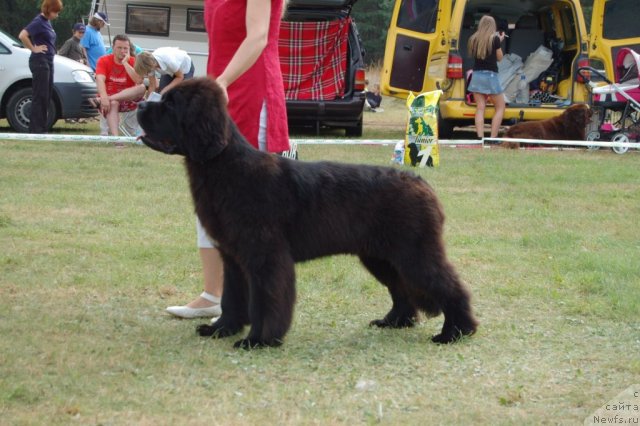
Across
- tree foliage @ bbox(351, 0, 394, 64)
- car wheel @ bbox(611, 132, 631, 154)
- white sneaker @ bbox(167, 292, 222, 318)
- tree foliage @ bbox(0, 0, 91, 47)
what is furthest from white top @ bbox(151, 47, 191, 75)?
tree foliage @ bbox(0, 0, 91, 47)

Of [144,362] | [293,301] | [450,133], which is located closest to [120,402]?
[144,362]

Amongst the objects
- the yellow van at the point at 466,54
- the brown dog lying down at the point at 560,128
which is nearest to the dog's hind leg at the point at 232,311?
the brown dog lying down at the point at 560,128

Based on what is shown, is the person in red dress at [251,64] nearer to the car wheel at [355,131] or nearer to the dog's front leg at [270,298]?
the dog's front leg at [270,298]

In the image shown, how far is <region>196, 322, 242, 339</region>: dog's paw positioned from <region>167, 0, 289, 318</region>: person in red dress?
0.48 metres

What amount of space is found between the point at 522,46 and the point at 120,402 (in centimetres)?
1464

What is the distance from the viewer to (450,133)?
1642 centimetres

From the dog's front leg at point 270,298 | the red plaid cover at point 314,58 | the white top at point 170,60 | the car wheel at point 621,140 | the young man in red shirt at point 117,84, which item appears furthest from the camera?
the red plaid cover at point 314,58

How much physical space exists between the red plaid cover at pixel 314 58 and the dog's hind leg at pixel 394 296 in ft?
35.3

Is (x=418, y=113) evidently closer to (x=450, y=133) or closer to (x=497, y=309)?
(x=450, y=133)

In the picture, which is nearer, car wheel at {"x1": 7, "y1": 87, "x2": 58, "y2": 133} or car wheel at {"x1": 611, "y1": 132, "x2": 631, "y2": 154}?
car wheel at {"x1": 611, "y1": 132, "x2": 631, "y2": 154}

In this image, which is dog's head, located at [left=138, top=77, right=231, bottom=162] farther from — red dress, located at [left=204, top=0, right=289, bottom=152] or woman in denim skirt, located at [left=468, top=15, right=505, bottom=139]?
woman in denim skirt, located at [left=468, top=15, right=505, bottom=139]

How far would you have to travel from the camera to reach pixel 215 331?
498cm

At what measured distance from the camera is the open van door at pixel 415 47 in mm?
15078

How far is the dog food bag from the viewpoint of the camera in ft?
38.0
